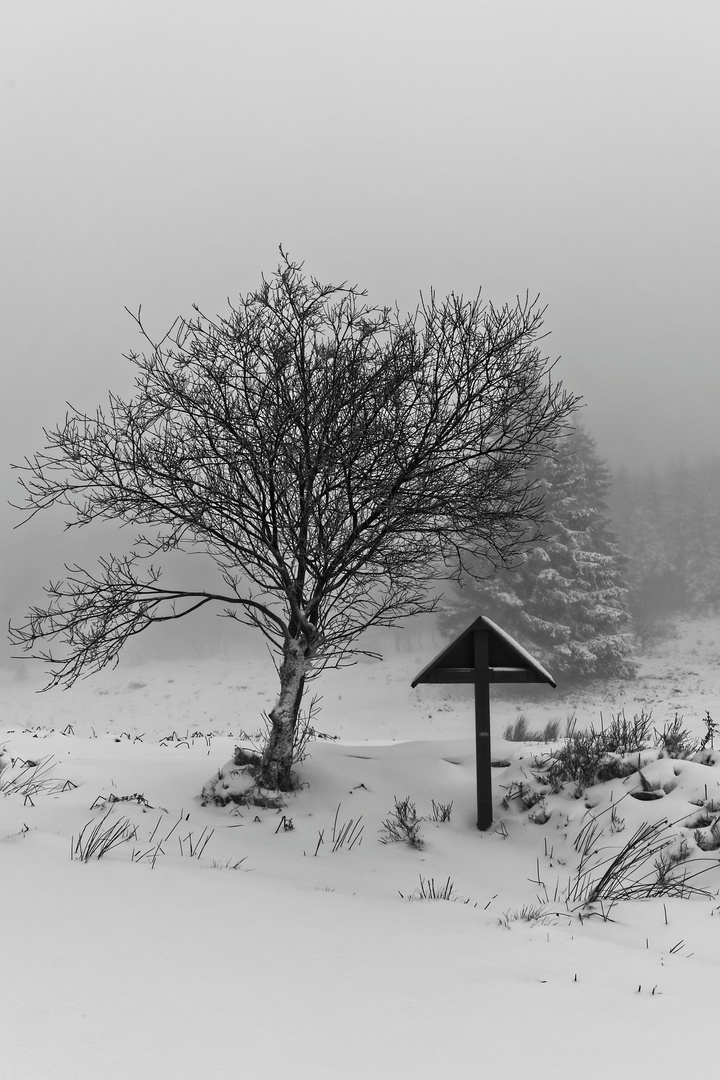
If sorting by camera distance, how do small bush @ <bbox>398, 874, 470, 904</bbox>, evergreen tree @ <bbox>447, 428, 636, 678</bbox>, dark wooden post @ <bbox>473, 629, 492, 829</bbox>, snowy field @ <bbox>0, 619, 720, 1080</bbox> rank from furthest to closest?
evergreen tree @ <bbox>447, 428, 636, 678</bbox> → dark wooden post @ <bbox>473, 629, 492, 829</bbox> → small bush @ <bbox>398, 874, 470, 904</bbox> → snowy field @ <bbox>0, 619, 720, 1080</bbox>

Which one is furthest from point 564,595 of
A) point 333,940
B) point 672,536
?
point 672,536

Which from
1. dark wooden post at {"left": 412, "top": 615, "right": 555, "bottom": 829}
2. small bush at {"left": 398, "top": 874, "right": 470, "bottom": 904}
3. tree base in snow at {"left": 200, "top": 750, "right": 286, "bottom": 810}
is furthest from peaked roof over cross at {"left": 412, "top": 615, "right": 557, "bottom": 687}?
small bush at {"left": 398, "top": 874, "right": 470, "bottom": 904}

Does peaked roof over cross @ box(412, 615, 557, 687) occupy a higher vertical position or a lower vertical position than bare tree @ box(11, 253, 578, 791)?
lower

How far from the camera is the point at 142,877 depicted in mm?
3438

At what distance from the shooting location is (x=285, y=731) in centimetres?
678

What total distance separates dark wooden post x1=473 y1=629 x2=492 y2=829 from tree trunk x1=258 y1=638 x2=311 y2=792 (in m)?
1.92

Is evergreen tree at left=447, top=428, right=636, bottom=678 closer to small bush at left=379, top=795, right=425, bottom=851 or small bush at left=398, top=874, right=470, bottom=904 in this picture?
small bush at left=379, top=795, right=425, bottom=851

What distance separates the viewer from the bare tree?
21.1 ft

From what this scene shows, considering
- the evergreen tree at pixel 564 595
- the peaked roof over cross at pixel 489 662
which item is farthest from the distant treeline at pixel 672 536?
the peaked roof over cross at pixel 489 662

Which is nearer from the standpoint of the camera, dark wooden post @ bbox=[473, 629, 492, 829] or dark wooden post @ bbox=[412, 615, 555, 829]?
dark wooden post @ bbox=[473, 629, 492, 829]

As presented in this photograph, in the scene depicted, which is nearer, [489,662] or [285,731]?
[285,731]

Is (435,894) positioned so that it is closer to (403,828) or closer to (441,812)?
(403,828)

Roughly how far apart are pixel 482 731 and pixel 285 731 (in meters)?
2.17

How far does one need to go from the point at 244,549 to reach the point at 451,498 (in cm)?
231
